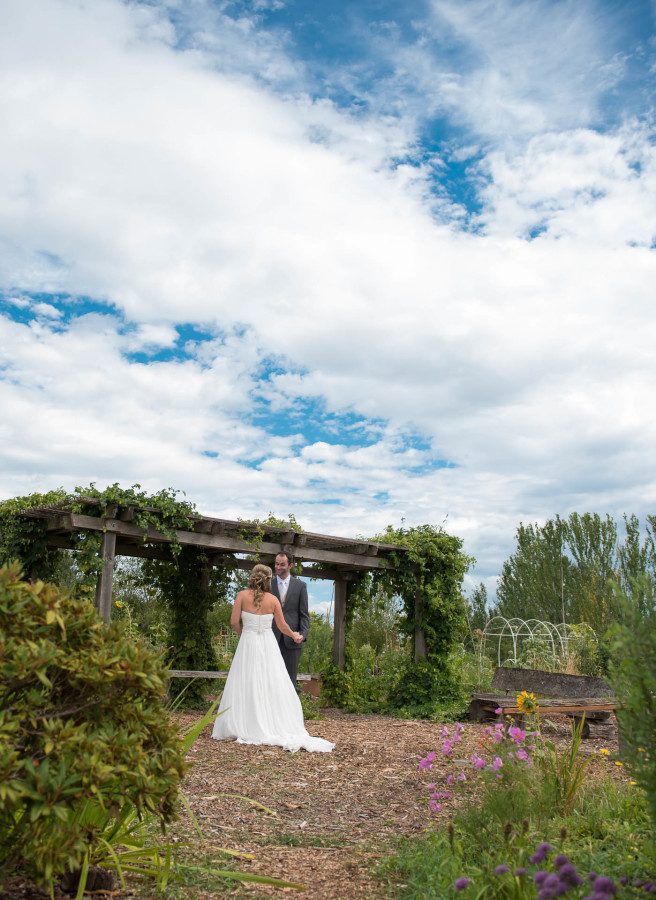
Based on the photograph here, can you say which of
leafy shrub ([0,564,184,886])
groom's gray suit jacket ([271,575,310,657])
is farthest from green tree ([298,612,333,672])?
leafy shrub ([0,564,184,886])

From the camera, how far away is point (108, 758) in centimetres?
253

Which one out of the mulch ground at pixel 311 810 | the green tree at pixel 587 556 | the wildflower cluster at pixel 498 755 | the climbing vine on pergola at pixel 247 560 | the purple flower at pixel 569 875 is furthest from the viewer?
the green tree at pixel 587 556

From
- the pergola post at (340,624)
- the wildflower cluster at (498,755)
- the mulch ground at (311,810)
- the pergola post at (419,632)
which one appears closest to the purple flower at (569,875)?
the mulch ground at (311,810)

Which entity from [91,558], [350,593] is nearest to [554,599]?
[350,593]

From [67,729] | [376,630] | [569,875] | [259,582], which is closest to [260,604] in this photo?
[259,582]

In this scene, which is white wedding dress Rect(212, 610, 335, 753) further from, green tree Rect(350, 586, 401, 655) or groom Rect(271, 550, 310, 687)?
green tree Rect(350, 586, 401, 655)

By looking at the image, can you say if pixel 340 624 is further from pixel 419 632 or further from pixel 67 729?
pixel 67 729

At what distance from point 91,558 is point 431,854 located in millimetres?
6254

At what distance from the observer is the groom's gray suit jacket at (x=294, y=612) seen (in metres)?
8.78

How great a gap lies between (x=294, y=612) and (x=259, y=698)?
5.01ft

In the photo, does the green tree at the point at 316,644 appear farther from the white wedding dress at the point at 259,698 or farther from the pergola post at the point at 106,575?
the white wedding dress at the point at 259,698

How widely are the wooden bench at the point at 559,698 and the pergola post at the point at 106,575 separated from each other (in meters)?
4.78

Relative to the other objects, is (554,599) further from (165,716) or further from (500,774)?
(165,716)

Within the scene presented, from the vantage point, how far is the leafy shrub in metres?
2.39
